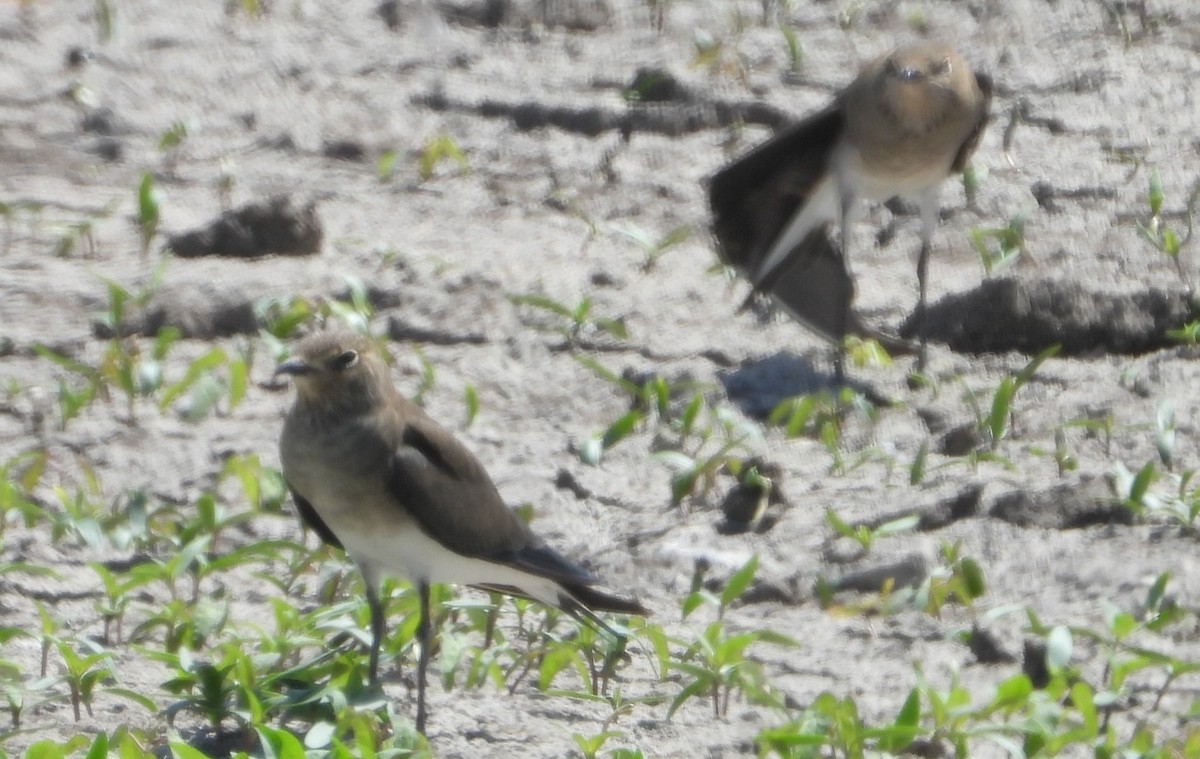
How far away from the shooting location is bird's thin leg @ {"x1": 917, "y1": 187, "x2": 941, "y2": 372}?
7.44 meters

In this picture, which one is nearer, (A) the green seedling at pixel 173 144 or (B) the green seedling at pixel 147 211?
(B) the green seedling at pixel 147 211

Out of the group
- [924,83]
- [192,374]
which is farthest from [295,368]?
[924,83]

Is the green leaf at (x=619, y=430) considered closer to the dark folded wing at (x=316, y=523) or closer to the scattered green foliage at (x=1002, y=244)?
the dark folded wing at (x=316, y=523)

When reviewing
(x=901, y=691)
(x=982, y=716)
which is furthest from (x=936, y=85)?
(x=982, y=716)

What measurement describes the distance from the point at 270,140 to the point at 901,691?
4.84 meters

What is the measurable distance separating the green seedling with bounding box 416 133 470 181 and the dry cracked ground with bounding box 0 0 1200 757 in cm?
2

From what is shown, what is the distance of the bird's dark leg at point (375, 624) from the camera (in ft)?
16.3

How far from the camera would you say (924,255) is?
7.64 metres

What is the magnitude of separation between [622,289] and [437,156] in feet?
4.16

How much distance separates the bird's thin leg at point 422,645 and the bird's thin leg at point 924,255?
2.65 meters

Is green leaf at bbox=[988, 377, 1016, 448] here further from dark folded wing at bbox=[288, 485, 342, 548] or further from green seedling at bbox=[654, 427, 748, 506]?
dark folded wing at bbox=[288, 485, 342, 548]

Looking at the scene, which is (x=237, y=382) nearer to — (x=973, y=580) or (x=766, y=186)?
(x=766, y=186)

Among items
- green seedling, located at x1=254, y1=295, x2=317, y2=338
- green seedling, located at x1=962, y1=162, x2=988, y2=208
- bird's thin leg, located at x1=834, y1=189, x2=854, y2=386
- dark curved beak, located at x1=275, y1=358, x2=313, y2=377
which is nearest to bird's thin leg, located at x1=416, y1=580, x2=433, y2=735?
dark curved beak, located at x1=275, y1=358, x2=313, y2=377

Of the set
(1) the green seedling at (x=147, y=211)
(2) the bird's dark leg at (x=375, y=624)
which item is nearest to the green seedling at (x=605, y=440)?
(2) the bird's dark leg at (x=375, y=624)
